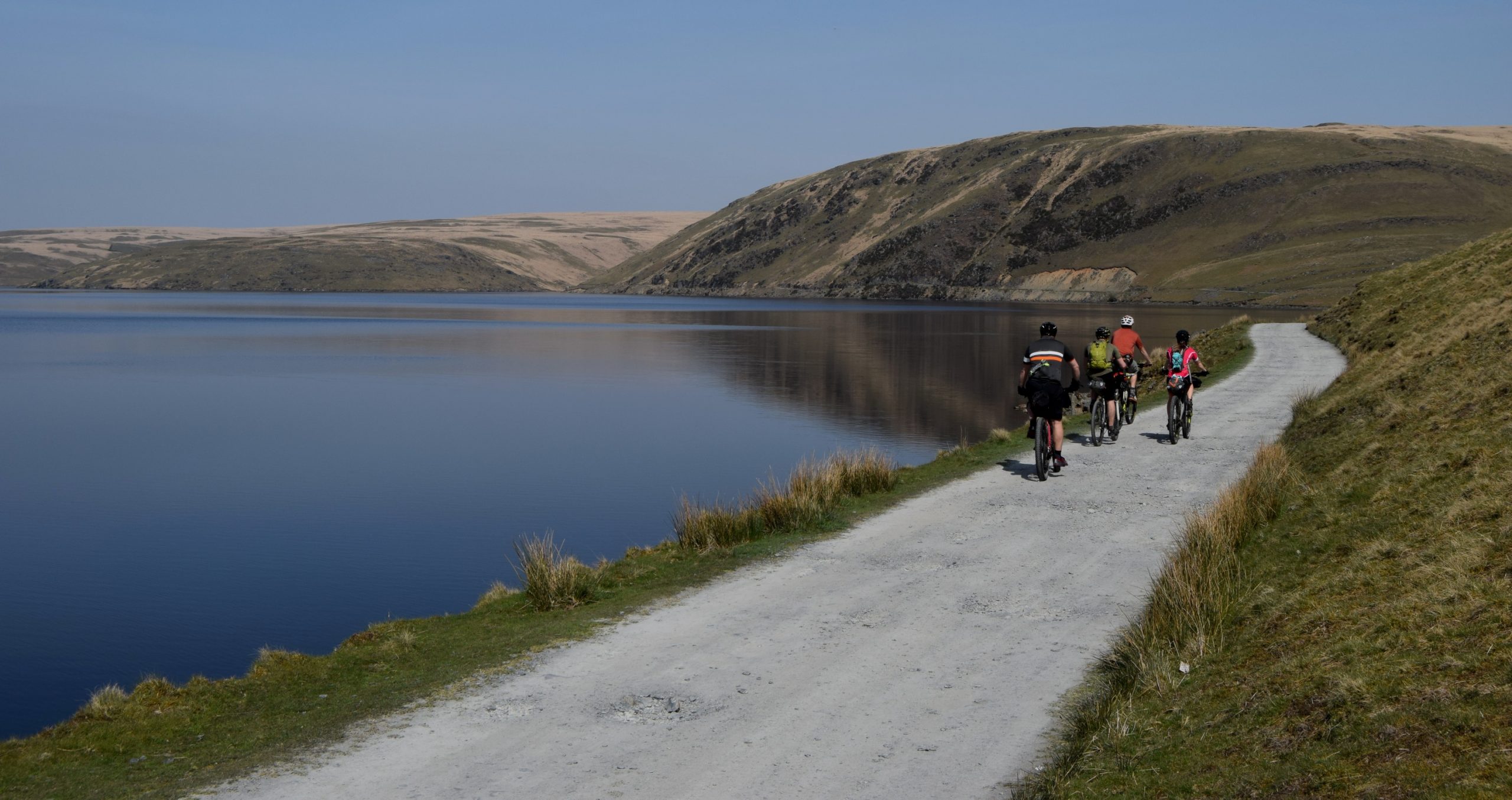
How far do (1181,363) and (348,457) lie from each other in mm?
20478

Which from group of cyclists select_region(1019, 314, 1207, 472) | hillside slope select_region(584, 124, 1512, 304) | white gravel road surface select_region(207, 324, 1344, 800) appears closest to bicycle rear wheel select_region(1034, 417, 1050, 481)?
group of cyclists select_region(1019, 314, 1207, 472)

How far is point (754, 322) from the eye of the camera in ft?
360

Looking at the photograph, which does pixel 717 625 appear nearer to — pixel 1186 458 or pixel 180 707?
pixel 180 707

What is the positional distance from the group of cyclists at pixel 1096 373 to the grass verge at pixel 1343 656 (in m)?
3.50

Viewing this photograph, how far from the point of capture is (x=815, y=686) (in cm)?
895

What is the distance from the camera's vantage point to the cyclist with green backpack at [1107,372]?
22.0 m

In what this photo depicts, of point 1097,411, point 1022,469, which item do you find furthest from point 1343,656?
point 1097,411

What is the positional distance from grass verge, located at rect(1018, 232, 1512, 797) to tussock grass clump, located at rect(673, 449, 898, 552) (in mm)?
5179

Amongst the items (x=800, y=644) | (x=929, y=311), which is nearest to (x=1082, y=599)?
(x=800, y=644)

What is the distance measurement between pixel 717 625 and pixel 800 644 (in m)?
0.96

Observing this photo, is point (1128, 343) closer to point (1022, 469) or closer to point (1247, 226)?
point (1022, 469)

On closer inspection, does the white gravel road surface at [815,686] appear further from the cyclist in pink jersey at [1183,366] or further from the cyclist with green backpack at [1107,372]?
the cyclist in pink jersey at [1183,366]

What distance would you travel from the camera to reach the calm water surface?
16.5 meters

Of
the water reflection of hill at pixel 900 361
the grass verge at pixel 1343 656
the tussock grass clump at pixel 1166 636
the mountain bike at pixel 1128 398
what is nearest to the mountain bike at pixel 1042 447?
the grass verge at pixel 1343 656
